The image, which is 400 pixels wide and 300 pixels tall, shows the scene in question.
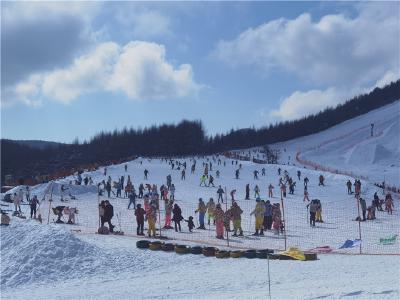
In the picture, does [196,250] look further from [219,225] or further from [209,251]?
[219,225]

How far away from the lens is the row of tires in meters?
14.2

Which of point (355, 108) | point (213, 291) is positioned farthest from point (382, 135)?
point (213, 291)

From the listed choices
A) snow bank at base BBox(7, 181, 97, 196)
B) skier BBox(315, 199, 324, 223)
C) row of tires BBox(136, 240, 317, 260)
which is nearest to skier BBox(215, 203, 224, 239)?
row of tires BBox(136, 240, 317, 260)

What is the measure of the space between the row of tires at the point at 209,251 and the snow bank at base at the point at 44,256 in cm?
155

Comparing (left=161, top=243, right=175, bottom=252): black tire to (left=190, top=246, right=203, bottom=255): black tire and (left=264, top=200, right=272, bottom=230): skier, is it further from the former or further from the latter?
(left=264, top=200, right=272, bottom=230): skier

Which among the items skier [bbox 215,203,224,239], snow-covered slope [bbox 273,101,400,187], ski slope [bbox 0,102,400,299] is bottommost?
ski slope [bbox 0,102,400,299]

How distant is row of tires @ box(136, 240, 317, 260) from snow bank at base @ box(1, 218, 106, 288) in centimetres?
155

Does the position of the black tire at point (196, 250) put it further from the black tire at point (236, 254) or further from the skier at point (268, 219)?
the skier at point (268, 219)

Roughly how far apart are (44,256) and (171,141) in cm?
11501

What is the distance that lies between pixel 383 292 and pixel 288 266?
3.91 meters

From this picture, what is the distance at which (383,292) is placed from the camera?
9234 mm

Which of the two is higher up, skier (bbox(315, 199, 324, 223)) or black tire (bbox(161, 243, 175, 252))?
skier (bbox(315, 199, 324, 223))

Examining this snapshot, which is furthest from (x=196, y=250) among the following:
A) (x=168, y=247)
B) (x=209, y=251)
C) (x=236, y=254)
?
(x=236, y=254)

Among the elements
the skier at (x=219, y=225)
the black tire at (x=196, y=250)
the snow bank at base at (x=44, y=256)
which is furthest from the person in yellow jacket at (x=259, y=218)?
the snow bank at base at (x=44, y=256)
